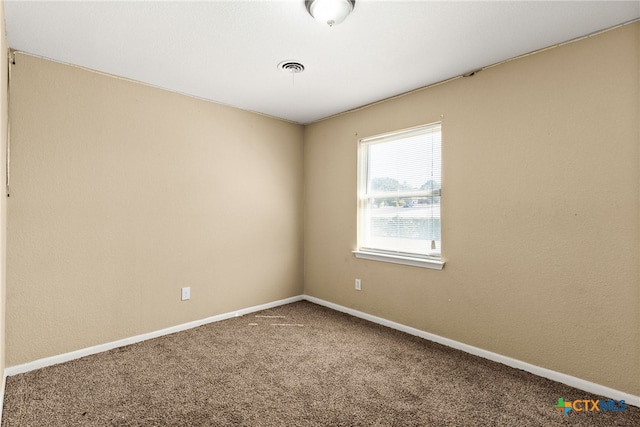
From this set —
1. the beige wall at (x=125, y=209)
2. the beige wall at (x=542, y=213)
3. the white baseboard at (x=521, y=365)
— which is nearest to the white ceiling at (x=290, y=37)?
the beige wall at (x=542, y=213)

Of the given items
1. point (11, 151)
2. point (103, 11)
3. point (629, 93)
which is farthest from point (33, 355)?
point (629, 93)

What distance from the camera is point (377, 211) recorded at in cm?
357

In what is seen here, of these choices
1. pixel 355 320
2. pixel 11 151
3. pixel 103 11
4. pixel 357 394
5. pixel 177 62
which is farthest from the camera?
pixel 355 320

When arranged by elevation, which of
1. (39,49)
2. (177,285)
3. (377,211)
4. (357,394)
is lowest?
(357,394)

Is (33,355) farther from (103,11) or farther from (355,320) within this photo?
(355,320)

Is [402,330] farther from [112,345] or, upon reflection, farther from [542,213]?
[112,345]

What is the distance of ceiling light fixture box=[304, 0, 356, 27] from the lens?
5.90 ft

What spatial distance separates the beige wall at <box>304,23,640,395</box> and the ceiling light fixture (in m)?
1.41

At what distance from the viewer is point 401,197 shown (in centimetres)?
331

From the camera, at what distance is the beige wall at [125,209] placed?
2.41 metres

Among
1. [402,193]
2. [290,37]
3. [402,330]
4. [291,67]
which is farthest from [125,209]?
[402,330]

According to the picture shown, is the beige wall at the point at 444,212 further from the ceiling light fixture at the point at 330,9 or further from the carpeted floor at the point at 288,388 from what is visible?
the ceiling light fixture at the point at 330,9

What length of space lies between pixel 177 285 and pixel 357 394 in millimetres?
2012

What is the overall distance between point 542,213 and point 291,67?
7.22ft
